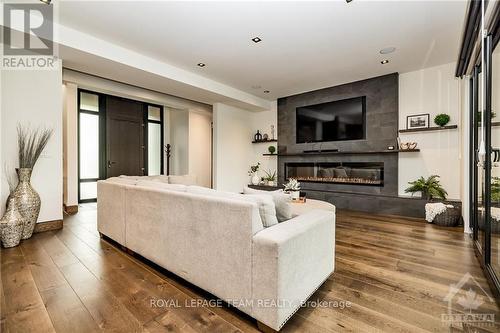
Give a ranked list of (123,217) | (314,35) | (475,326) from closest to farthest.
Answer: (475,326)
(123,217)
(314,35)

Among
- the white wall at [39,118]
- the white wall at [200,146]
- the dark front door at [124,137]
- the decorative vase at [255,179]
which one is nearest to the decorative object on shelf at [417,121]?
the decorative vase at [255,179]

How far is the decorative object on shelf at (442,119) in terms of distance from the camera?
3979 millimetres

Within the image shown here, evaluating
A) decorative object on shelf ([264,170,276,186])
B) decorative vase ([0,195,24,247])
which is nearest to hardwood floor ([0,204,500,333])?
decorative vase ([0,195,24,247])

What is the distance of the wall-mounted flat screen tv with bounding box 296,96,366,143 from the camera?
4961 mm

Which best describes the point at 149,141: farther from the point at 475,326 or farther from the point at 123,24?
the point at 475,326

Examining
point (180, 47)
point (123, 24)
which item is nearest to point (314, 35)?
point (180, 47)

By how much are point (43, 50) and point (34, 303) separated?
10.3 feet

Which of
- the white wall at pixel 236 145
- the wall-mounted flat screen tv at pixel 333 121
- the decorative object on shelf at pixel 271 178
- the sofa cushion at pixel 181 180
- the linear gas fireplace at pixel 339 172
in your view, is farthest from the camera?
the decorative object on shelf at pixel 271 178

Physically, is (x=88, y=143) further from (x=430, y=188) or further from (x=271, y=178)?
(x=430, y=188)

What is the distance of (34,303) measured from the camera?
5.44 ft

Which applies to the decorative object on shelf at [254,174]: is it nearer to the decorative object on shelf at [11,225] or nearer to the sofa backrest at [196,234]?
the sofa backrest at [196,234]

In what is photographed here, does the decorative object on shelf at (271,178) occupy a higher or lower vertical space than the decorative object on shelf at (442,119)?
lower

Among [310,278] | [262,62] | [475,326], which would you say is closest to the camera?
[475,326]

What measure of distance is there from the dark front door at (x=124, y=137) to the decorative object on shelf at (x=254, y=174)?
2.90 metres
